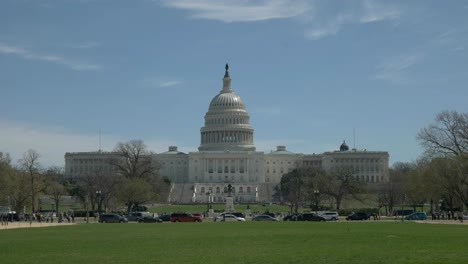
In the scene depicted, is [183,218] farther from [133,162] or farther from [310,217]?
[133,162]

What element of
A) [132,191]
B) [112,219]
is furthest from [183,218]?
[132,191]

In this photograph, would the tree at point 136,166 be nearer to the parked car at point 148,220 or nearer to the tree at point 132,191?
the tree at point 132,191

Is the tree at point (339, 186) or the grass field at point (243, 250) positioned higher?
the tree at point (339, 186)

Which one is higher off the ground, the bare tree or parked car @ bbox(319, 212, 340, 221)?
the bare tree

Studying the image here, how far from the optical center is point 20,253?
29.7 meters

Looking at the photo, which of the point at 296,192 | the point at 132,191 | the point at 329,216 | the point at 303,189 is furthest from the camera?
the point at 303,189

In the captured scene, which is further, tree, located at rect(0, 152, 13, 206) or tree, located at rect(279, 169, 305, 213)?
tree, located at rect(279, 169, 305, 213)

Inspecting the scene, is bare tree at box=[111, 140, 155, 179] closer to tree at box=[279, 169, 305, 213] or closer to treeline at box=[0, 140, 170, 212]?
treeline at box=[0, 140, 170, 212]

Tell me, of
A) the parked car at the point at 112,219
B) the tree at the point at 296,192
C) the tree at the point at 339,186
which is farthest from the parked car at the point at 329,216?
the tree at the point at 339,186

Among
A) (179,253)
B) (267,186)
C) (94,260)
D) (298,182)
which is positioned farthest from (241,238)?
(267,186)

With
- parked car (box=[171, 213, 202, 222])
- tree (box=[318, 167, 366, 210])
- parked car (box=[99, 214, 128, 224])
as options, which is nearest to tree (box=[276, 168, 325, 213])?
tree (box=[318, 167, 366, 210])

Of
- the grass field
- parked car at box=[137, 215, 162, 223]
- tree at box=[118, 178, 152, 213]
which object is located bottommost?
the grass field

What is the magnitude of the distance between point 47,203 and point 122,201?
44228 millimetres

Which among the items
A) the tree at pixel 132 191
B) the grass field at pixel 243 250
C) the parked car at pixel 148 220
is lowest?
the grass field at pixel 243 250
